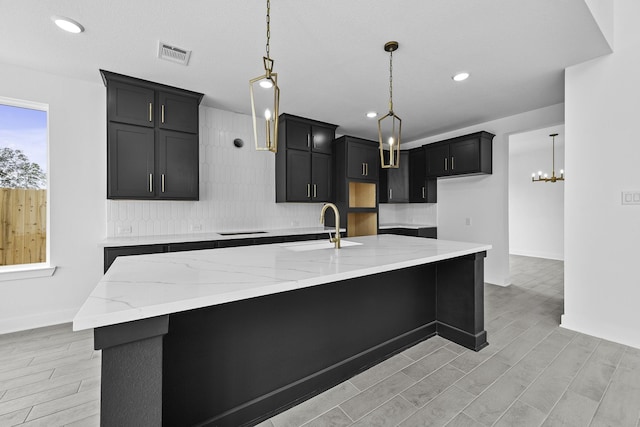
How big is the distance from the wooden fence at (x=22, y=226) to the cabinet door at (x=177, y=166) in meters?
1.19

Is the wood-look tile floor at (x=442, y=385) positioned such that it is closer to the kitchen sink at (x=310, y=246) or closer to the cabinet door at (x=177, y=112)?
the kitchen sink at (x=310, y=246)

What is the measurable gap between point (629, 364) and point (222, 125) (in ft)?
15.8

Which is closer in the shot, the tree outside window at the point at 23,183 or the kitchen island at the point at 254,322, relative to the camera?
the kitchen island at the point at 254,322

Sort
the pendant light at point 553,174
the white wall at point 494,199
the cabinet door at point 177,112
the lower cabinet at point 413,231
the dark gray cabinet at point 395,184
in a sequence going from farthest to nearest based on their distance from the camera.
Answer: the pendant light at point 553,174 < the dark gray cabinet at point 395,184 < the lower cabinet at point 413,231 < the white wall at point 494,199 < the cabinet door at point 177,112

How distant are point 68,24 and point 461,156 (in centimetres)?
486

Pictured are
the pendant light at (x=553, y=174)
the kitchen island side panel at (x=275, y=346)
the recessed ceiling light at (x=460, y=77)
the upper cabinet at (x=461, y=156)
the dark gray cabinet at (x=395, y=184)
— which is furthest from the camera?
the pendant light at (x=553, y=174)

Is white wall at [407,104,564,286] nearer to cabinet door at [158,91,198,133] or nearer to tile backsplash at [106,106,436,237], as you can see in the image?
tile backsplash at [106,106,436,237]

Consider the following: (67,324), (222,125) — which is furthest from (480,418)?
(222,125)

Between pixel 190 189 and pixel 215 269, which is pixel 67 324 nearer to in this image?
pixel 190 189

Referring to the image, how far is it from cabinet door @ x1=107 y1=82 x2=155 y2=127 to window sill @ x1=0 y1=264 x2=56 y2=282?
1.70m

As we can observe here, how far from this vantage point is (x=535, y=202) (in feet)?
22.3

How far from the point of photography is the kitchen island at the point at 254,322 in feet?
2.89

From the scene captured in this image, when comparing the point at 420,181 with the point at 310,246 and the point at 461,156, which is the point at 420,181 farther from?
the point at 310,246

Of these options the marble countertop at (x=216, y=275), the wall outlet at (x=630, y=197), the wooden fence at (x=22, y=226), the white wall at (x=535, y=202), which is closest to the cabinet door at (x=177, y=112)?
the wooden fence at (x=22, y=226)
